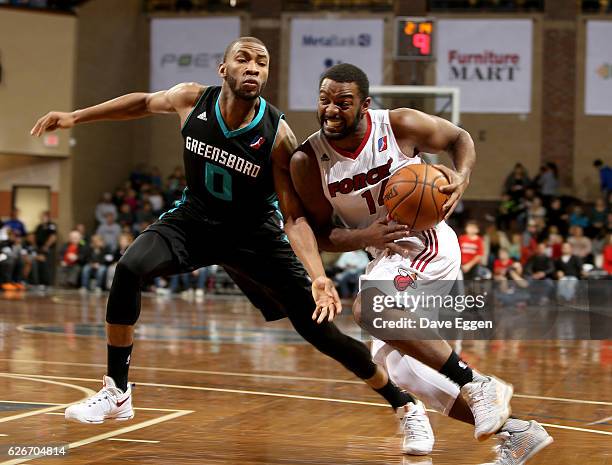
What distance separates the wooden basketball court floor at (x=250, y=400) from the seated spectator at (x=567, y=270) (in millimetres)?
4259

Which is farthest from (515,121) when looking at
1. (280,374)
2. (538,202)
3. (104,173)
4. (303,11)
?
(280,374)

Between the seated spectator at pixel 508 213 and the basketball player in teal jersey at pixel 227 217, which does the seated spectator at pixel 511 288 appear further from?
the basketball player in teal jersey at pixel 227 217

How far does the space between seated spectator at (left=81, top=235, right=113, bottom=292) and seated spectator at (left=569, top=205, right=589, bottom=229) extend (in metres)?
8.89

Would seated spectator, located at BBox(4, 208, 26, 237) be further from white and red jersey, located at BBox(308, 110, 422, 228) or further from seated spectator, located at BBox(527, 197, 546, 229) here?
white and red jersey, located at BBox(308, 110, 422, 228)

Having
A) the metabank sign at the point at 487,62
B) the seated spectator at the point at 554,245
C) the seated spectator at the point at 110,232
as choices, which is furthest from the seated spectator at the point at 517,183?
the seated spectator at the point at 110,232

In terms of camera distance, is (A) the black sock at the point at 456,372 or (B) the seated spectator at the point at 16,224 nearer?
(A) the black sock at the point at 456,372

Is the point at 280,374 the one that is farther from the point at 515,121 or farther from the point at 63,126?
the point at 515,121

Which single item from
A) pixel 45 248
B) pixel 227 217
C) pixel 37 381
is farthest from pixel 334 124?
pixel 45 248

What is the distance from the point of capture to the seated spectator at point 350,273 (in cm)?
1891

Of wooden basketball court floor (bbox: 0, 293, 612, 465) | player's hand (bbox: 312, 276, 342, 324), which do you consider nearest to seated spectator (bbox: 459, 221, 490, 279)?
wooden basketball court floor (bbox: 0, 293, 612, 465)

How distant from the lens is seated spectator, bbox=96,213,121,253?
20922mm

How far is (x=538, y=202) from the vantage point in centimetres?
2084

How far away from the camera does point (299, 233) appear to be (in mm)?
4953

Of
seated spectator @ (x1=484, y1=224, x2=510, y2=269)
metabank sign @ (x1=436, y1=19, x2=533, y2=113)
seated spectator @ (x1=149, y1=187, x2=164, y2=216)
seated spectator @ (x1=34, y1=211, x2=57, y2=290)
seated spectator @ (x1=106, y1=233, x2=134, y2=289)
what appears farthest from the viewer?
metabank sign @ (x1=436, y1=19, x2=533, y2=113)
